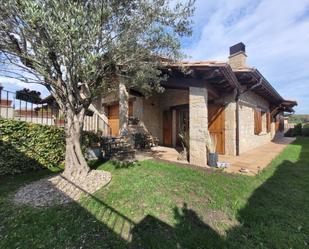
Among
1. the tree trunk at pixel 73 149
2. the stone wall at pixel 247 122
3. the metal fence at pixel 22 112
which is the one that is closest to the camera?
the tree trunk at pixel 73 149

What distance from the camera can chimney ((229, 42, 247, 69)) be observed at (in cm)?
1051

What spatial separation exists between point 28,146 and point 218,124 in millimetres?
8154

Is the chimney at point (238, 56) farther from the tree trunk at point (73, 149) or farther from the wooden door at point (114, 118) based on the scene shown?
the tree trunk at point (73, 149)

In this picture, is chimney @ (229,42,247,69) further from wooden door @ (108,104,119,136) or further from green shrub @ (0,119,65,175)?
green shrub @ (0,119,65,175)

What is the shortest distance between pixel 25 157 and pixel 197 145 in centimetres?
594

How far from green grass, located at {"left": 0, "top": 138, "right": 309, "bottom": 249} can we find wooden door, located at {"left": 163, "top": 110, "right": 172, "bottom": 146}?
7.14m

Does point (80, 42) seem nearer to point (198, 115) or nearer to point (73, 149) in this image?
point (73, 149)

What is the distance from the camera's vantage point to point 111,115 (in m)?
14.1

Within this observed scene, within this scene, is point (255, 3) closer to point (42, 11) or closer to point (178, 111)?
point (178, 111)

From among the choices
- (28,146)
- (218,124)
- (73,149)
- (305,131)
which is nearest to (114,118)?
(218,124)

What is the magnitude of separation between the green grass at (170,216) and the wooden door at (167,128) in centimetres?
714

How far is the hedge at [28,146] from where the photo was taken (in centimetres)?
589

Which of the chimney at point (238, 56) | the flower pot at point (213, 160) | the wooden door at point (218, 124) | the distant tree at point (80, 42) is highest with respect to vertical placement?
the chimney at point (238, 56)

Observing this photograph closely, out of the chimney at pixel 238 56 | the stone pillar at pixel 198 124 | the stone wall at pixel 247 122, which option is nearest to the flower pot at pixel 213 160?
the stone pillar at pixel 198 124
